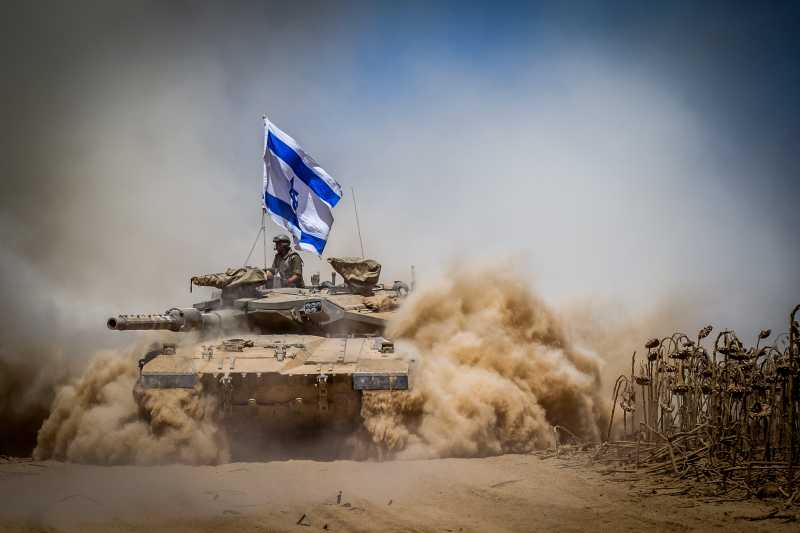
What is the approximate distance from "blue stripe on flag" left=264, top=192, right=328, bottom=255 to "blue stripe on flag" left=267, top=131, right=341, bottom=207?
716 mm

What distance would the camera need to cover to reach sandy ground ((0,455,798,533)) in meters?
7.21

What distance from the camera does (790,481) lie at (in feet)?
25.0

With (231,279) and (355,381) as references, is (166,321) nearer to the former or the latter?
(231,279)

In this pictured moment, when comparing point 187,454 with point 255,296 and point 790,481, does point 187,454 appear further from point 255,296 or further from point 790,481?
point 790,481

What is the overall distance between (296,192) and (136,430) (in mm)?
6628

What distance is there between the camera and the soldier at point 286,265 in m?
14.6

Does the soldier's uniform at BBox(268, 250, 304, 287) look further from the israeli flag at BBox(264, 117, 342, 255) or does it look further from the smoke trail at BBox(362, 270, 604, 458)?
the smoke trail at BBox(362, 270, 604, 458)

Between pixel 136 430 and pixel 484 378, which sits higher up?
pixel 484 378

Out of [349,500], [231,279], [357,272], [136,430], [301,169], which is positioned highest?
[301,169]

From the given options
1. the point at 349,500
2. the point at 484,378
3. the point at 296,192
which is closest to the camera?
the point at 349,500

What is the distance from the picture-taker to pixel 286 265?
15.4 meters

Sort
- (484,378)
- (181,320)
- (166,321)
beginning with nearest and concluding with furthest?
(166,321) < (181,320) < (484,378)

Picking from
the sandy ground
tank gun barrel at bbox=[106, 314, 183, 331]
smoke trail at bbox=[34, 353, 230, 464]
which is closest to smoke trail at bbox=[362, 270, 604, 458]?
the sandy ground

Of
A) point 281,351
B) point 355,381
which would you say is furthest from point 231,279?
point 355,381
